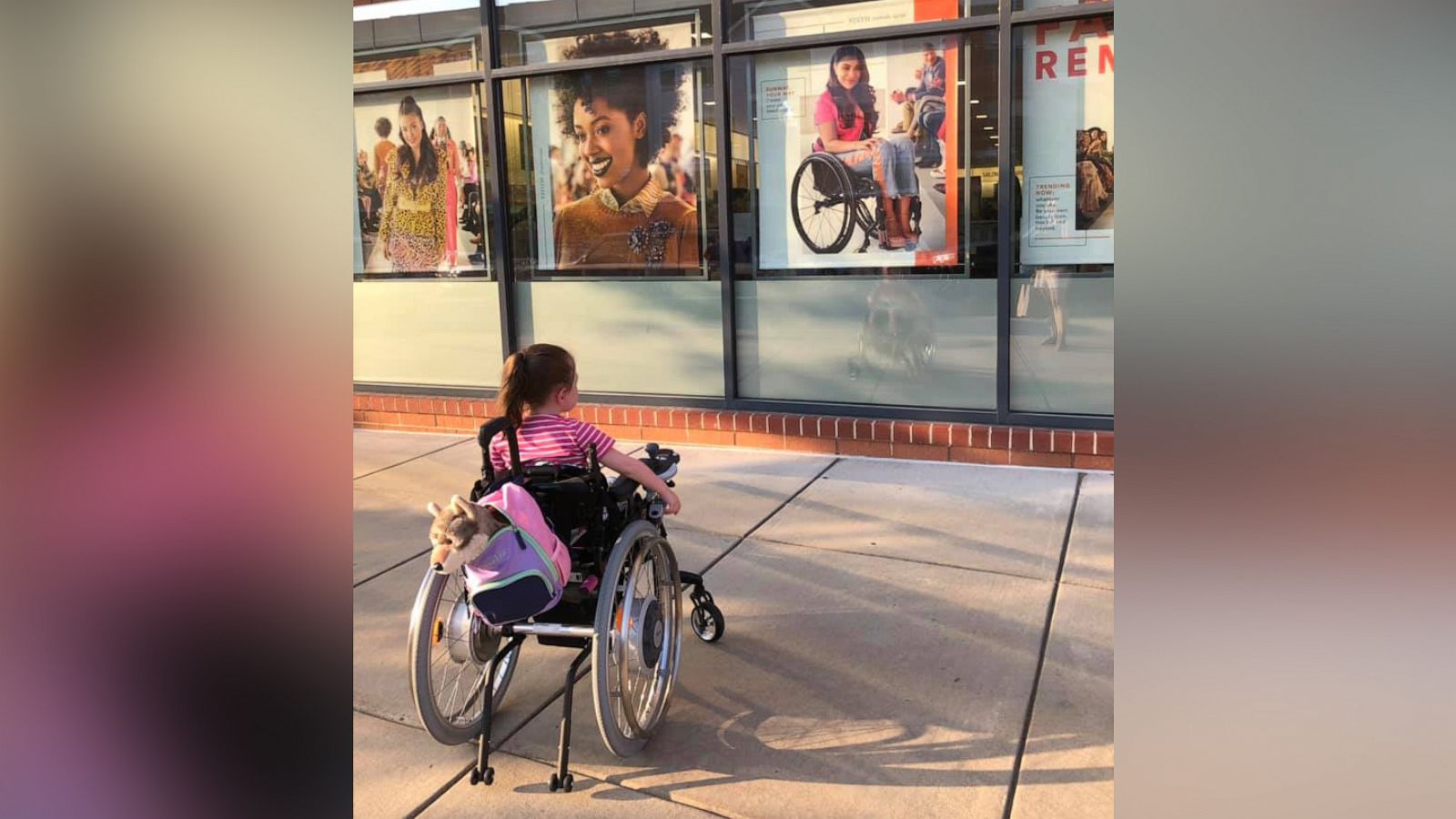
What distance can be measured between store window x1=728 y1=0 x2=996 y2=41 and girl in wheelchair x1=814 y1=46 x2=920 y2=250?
198mm

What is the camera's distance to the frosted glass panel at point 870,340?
6598 millimetres

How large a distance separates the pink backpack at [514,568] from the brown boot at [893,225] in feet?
14.3

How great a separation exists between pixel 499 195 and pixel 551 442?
4.88 metres

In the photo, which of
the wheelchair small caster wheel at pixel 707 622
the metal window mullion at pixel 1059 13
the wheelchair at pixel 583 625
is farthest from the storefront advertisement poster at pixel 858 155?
the wheelchair at pixel 583 625

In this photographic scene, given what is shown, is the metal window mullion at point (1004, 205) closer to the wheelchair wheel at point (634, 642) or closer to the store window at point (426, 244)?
the wheelchair wheel at point (634, 642)

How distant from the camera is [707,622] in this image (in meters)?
4.00

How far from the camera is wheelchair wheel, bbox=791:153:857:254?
22.2 ft

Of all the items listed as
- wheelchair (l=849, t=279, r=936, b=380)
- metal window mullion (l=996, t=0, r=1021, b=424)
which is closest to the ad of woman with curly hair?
wheelchair (l=849, t=279, r=936, b=380)
